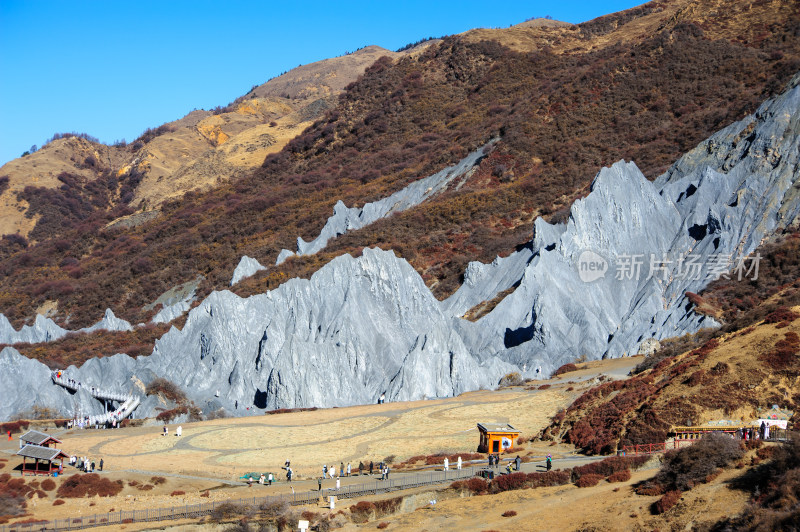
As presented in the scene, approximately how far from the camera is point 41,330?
81938 millimetres

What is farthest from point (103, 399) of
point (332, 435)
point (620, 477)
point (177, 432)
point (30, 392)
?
point (620, 477)

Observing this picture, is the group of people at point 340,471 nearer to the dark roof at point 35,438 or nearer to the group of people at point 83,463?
the group of people at point 83,463

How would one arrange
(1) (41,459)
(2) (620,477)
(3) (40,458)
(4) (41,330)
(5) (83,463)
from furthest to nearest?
1. (4) (41,330)
2. (5) (83,463)
3. (1) (41,459)
4. (3) (40,458)
5. (2) (620,477)

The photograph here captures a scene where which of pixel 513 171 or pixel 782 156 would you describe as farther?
pixel 513 171

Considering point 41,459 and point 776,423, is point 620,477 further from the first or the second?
point 41,459

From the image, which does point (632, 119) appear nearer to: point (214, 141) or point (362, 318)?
point (362, 318)

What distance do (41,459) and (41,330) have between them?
158ft

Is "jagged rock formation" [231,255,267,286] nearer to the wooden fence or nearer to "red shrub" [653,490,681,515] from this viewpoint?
the wooden fence

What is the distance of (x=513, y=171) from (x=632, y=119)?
16.7 m

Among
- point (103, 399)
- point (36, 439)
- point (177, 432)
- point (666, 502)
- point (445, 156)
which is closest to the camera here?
point (666, 502)

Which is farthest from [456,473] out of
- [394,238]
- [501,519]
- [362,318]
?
[394,238]

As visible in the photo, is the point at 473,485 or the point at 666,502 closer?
the point at 666,502

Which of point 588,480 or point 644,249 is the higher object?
point 644,249

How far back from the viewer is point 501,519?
2678cm
